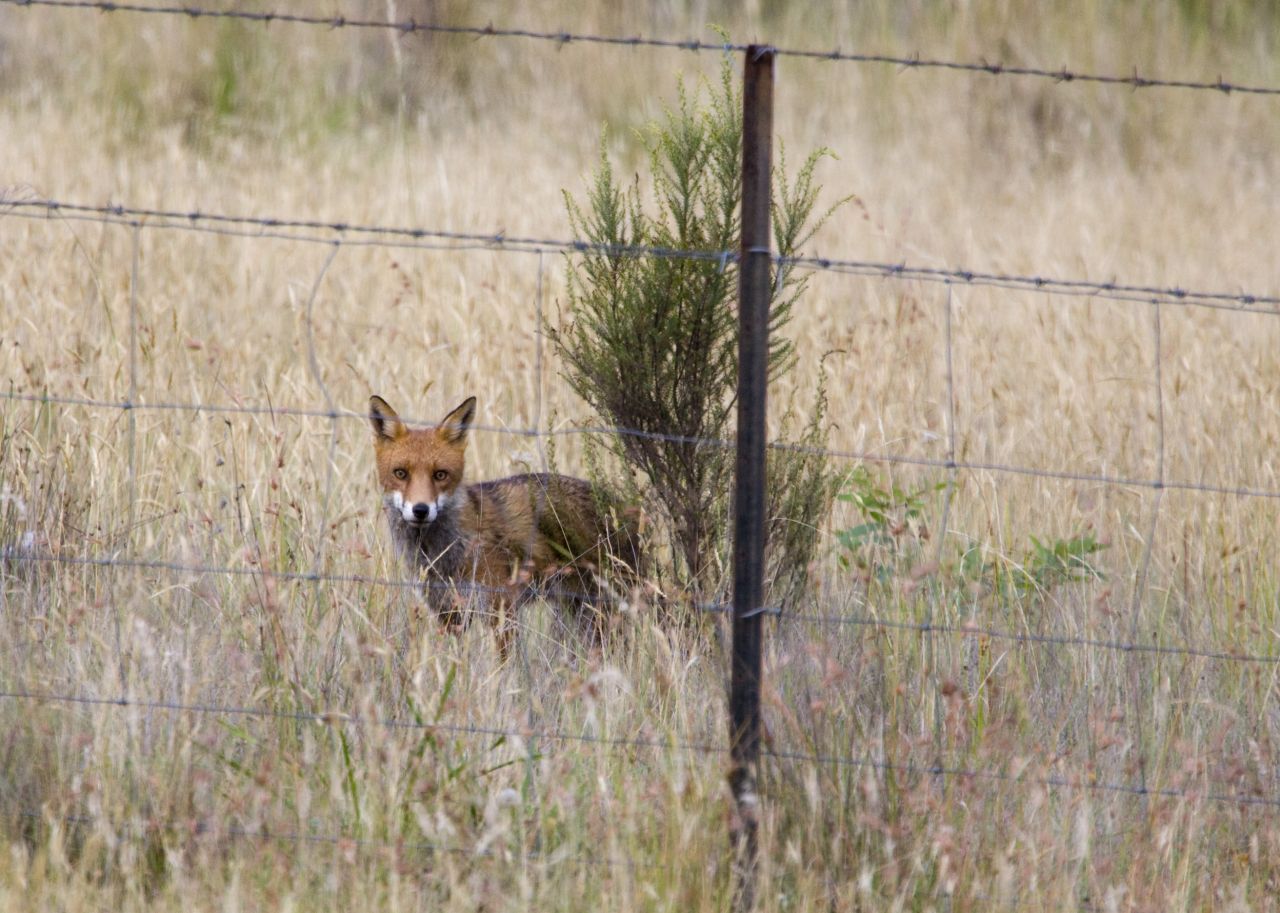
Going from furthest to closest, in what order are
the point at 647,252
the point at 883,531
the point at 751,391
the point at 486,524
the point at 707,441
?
the point at 486,524
the point at 883,531
the point at 647,252
the point at 707,441
the point at 751,391

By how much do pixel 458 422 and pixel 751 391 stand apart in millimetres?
2683

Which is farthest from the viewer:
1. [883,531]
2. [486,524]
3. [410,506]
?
[486,524]

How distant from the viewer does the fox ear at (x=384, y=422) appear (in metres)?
6.05

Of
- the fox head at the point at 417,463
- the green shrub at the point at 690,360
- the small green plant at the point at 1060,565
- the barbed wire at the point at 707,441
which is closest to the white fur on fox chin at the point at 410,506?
the fox head at the point at 417,463

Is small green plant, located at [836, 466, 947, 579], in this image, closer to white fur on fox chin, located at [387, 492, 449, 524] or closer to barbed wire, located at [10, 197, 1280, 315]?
barbed wire, located at [10, 197, 1280, 315]

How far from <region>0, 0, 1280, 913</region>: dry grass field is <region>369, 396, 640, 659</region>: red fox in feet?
0.80

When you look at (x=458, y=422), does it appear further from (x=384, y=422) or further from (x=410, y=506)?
(x=410, y=506)

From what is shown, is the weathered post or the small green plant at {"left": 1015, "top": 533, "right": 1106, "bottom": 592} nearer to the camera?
the weathered post

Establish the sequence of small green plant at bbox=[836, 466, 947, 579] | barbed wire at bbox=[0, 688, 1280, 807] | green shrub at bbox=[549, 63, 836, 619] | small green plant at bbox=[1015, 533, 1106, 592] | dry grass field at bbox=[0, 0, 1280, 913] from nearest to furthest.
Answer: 1. dry grass field at bbox=[0, 0, 1280, 913]
2. barbed wire at bbox=[0, 688, 1280, 807]
3. green shrub at bbox=[549, 63, 836, 619]
4. small green plant at bbox=[836, 466, 947, 579]
5. small green plant at bbox=[1015, 533, 1106, 592]

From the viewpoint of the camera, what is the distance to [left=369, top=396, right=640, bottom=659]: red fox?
6.08 m

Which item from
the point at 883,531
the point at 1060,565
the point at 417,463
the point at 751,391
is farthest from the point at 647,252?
the point at 1060,565

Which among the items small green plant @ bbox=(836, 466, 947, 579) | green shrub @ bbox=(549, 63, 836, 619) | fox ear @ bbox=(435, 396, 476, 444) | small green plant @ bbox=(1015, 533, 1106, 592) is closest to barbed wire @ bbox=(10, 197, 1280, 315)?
green shrub @ bbox=(549, 63, 836, 619)

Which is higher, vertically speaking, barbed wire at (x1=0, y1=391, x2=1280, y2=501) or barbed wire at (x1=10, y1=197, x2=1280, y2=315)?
barbed wire at (x1=10, y1=197, x2=1280, y2=315)

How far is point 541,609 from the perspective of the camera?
6.57 meters
